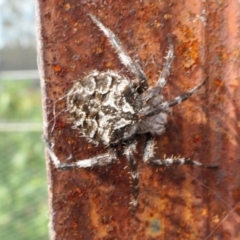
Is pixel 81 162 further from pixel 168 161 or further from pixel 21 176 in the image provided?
pixel 21 176

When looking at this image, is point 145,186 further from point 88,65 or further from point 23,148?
point 23,148

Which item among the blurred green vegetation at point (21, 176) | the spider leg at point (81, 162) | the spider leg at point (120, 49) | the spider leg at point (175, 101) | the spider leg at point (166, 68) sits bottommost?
the spider leg at point (81, 162)

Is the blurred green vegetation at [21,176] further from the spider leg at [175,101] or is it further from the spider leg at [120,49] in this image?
the spider leg at [120,49]

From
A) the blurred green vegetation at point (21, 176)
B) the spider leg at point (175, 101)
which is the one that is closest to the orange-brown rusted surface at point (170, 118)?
the spider leg at point (175, 101)

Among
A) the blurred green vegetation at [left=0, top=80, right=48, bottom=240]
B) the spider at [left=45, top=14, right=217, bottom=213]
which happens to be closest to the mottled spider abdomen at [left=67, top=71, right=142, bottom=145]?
the spider at [left=45, top=14, right=217, bottom=213]

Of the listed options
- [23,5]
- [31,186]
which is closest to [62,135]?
[31,186]
